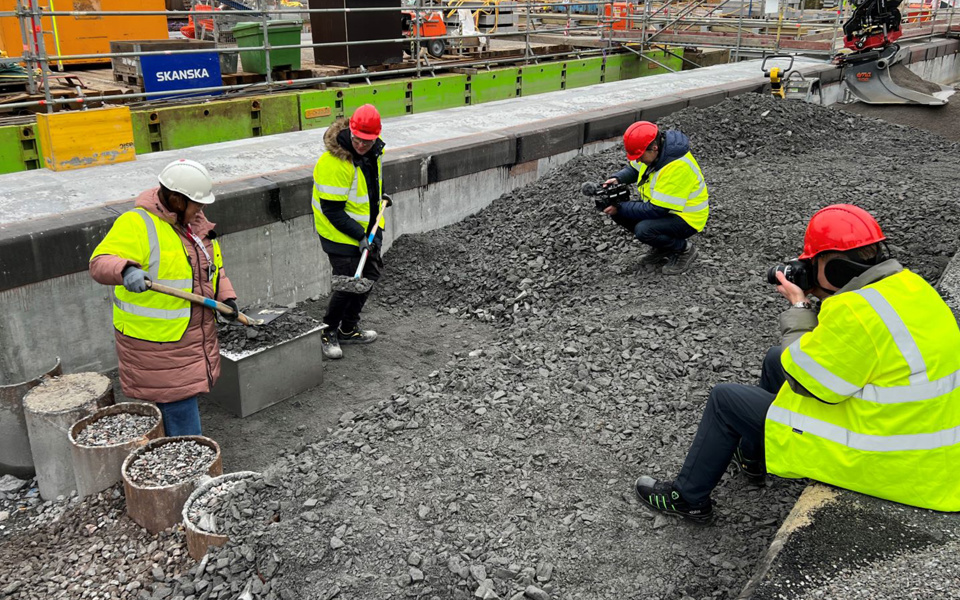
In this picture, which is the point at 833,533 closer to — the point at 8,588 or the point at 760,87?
the point at 8,588

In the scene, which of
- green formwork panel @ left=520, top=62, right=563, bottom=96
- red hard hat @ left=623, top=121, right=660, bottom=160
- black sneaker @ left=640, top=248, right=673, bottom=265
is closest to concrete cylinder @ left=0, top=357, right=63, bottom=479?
red hard hat @ left=623, top=121, right=660, bottom=160

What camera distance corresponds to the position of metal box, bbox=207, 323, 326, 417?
5.49 meters

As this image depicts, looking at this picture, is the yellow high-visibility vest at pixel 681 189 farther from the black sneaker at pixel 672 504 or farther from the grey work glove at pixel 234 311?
the grey work glove at pixel 234 311

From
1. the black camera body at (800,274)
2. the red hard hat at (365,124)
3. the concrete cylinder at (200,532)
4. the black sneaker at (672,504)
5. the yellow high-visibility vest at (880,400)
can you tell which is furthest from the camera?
the red hard hat at (365,124)

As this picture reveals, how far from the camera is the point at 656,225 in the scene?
6.55 meters

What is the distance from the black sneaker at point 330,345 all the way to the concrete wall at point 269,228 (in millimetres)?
790

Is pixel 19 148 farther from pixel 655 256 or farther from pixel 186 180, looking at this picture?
pixel 655 256

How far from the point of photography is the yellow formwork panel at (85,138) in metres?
7.25

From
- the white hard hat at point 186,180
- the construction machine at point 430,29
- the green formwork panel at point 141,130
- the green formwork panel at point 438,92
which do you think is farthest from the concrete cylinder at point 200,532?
the construction machine at point 430,29

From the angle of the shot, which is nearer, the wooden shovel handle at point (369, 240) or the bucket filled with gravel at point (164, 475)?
the bucket filled with gravel at point (164, 475)

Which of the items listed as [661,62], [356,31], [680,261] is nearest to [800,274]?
[680,261]

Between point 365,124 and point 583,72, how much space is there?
10716 mm

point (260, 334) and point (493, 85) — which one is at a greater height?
point (493, 85)

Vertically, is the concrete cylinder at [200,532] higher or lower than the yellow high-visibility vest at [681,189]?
lower
